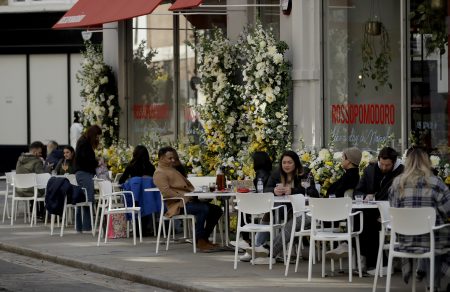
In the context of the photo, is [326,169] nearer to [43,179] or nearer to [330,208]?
[330,208]

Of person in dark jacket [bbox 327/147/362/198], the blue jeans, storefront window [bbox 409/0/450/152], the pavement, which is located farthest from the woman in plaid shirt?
the blue jeans

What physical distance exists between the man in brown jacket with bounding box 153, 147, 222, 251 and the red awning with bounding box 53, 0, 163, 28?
10.6 ft

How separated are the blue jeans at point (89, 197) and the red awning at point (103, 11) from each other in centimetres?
280

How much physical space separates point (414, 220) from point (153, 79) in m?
13.6

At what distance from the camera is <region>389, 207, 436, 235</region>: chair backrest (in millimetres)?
12641

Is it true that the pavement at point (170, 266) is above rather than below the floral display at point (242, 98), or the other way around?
below

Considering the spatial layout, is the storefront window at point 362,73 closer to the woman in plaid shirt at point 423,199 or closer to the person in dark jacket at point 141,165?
the person in dark jacket at point 141,165

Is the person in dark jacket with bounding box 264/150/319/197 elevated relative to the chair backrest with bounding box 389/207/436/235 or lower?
elevated

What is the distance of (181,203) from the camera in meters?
17.8

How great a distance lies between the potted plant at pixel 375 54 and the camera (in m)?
18.9

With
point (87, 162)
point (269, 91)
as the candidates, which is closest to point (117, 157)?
point (87, 162)

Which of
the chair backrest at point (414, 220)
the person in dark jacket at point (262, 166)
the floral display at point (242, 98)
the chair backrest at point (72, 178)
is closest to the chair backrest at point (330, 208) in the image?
the chair backrest at point (414, 220)

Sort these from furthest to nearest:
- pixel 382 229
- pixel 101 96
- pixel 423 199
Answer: pixel 101 96
pixel 382 229
pixel 423 199

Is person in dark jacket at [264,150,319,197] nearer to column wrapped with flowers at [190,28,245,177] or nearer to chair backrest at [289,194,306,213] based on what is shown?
chair backrest at [289,194,306,213]
